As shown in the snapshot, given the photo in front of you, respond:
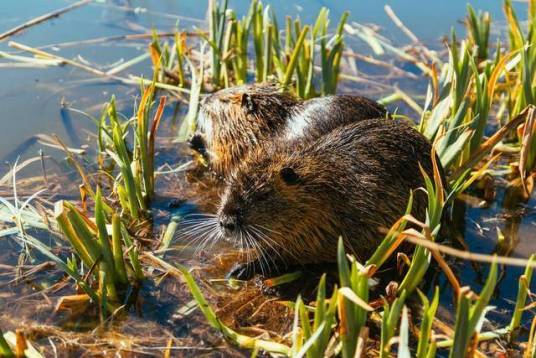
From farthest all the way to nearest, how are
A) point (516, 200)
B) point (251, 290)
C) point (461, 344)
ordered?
point (516, 200), point (251, 290), point (461, 344)

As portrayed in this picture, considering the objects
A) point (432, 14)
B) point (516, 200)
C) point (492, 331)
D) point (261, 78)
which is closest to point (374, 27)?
point (432, 14)

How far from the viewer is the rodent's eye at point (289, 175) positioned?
3.46m

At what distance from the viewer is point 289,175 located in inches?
137

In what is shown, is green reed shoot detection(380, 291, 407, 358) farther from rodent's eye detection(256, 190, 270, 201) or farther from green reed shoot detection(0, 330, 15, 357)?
green reed shoot detection(0, 330, 15, 357)

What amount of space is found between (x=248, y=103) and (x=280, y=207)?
137cm

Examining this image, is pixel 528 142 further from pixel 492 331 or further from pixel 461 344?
pixel 461 344

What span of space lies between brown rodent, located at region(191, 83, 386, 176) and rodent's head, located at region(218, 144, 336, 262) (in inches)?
30.4

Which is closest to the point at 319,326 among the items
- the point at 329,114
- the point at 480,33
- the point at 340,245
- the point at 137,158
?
the point at 340,245

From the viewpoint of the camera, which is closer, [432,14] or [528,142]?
[528,142]

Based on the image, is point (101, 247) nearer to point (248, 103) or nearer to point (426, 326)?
point (426, 326)

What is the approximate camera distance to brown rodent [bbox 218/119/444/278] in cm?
349

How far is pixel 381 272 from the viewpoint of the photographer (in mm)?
3537

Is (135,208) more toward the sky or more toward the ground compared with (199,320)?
more toward the sky

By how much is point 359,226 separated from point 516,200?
1.23m
